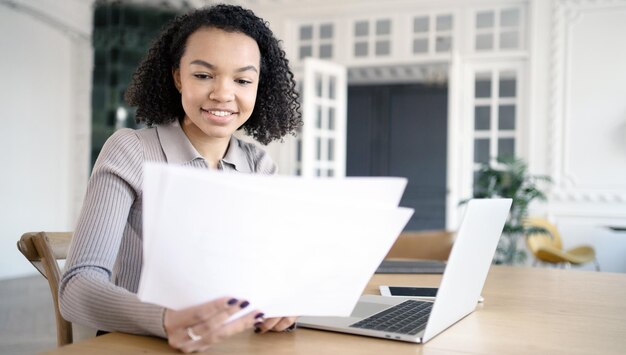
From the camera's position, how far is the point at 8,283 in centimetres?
651

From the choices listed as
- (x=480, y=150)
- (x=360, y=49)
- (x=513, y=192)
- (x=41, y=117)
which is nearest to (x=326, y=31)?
(x=360, y=49)

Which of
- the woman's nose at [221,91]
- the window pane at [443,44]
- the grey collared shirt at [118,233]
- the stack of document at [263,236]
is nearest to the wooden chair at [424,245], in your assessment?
the grey collared shirt at [118,233]

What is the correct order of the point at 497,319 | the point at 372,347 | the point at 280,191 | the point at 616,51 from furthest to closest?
the point at 616,51
the point at 497,319
the point at 372,347
the point at 280,191

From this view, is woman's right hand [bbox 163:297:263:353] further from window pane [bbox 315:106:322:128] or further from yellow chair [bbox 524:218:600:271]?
window pane [bbox 315:106:322:128]

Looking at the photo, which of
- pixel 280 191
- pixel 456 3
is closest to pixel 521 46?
pixel 456 3

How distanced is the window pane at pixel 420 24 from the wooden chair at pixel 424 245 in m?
4.57

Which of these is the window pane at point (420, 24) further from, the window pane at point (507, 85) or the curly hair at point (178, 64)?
the curly hair at point (178, 64)

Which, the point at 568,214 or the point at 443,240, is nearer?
the point at 443,240

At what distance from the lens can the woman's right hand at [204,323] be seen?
79 cm

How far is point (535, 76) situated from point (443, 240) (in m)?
4.29

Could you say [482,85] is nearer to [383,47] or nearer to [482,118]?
[482,118]

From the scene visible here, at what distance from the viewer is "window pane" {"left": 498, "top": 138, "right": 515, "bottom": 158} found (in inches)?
257

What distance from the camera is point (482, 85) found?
22.2 feet

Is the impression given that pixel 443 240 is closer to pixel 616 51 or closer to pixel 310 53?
pixel 616 51
